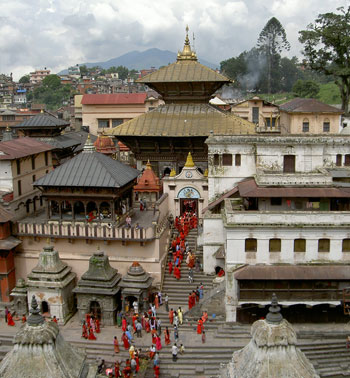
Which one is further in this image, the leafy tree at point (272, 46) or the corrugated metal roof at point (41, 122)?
the leafy tree at point (272, 46)

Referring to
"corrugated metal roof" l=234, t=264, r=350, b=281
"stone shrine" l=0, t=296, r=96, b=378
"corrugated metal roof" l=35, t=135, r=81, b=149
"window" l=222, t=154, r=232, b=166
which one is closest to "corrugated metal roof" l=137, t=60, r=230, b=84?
"window" l=222, t=154, r=232, b=166

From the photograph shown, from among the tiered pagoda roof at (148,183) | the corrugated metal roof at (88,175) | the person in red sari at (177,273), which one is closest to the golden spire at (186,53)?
the tiered pagoda roof at (148,183)

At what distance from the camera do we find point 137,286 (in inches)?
1004

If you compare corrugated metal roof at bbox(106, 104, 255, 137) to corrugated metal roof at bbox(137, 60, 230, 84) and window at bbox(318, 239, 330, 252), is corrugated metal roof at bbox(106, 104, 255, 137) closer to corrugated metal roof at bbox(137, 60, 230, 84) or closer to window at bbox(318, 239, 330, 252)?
corrugated metal roof at bbox(137, 60, 230, 84)

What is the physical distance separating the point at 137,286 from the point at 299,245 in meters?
8.45

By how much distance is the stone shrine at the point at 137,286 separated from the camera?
25453mm

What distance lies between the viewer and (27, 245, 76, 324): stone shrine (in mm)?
25950

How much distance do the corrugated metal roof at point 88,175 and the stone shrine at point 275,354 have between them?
1797cm

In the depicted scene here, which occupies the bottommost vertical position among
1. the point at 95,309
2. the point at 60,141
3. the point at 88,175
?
the point at 95,309

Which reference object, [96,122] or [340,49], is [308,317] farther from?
[96,122]

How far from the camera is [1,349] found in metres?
24.1

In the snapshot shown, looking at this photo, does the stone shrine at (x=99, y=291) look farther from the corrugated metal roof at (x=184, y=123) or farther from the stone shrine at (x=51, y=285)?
the corrugated metal roof at (x=184, y=123)

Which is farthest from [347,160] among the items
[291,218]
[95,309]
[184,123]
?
[95,309]

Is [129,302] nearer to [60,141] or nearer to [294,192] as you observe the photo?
[294,192]
